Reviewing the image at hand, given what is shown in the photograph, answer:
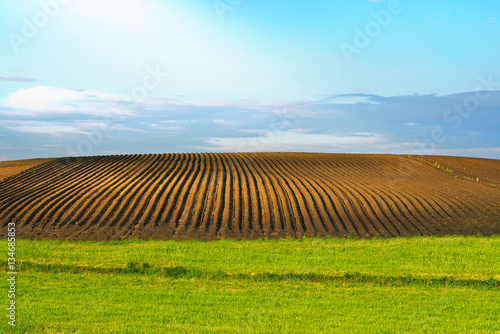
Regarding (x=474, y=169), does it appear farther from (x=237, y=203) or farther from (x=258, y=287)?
(x=258, y=287)

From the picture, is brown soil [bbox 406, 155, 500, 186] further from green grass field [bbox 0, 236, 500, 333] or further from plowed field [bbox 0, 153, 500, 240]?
green grass field [bbox 0, 236, 500, 333]

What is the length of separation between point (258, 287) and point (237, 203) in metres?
11.5

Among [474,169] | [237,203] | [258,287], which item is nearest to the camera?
[258,287]

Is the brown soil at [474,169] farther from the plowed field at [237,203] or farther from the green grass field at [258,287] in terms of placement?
the green grass field at [258,287]

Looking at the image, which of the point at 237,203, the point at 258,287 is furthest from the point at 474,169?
the point at 258,287

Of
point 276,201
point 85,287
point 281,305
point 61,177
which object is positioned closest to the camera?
point 281,305

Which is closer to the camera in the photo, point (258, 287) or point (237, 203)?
point (258, 287)

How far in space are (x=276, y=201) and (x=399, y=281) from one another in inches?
444

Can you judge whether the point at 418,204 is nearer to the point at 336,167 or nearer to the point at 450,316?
the point at 336,167

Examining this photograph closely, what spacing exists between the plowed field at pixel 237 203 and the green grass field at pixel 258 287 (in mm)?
2759

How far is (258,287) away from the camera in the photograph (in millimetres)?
10500

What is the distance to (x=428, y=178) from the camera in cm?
3097

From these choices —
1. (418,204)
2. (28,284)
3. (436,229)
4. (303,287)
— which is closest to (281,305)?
(303,287)

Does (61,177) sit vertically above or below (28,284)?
above
